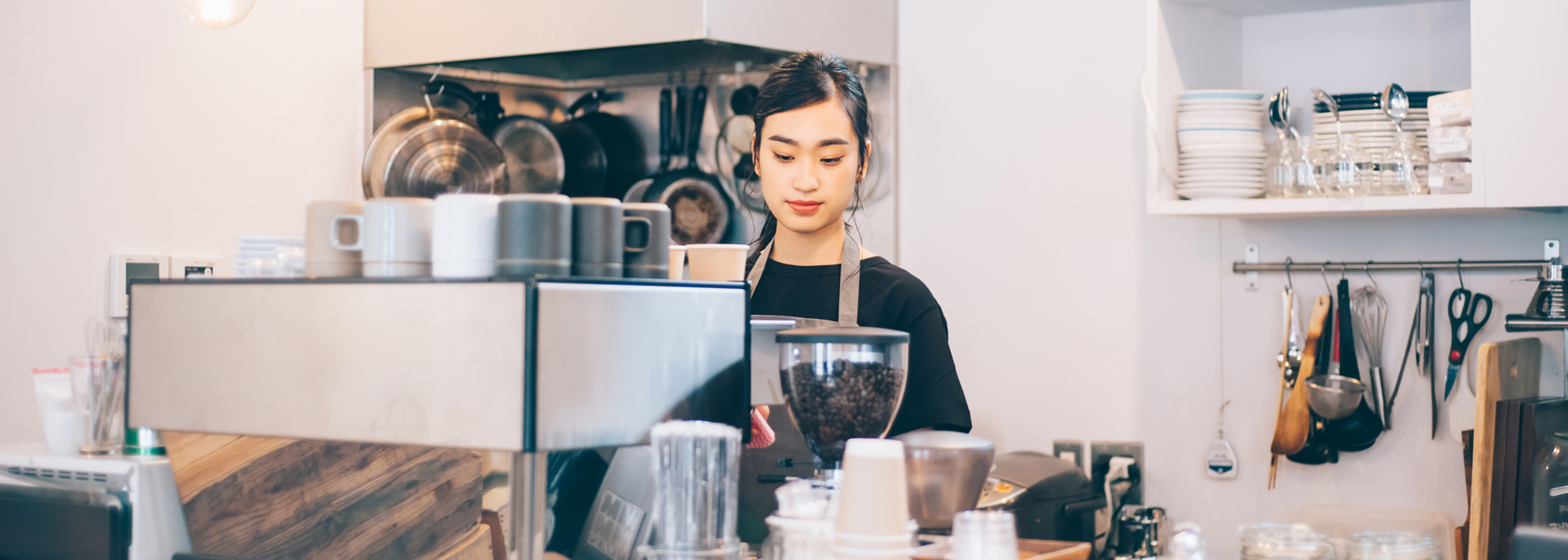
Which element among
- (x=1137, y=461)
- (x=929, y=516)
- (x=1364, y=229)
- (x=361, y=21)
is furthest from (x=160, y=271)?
(x=1364, y=229)

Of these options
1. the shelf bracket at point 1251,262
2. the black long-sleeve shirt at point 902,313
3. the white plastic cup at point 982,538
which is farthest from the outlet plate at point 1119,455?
the white plastic cup at point 982,538

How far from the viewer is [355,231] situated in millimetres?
1126

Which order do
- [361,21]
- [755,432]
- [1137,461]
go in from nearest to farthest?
→ [755,432], [1137,461], [361,21]

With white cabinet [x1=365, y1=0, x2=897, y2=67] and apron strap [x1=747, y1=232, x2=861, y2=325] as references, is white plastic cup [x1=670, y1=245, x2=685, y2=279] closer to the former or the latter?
apron strap [x1=747, y1=232, x2=861, y2=325]

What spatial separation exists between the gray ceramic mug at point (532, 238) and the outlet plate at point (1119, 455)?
1899 millimetres

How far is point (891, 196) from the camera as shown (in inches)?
117

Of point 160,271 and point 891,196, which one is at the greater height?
point 891,196

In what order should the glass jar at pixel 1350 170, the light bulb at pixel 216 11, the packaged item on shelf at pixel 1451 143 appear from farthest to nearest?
the glass jar at pixel 1350 170, the packaged item on shelf at pixel 1451 143, the light bulb at pixel 216 11

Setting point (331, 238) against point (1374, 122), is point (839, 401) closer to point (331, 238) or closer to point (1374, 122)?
point (331, 238)

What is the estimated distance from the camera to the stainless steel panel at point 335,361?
102cm

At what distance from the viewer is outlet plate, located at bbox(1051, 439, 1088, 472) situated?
276 cm

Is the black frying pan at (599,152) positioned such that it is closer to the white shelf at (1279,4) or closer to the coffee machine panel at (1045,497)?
the coffee machine panel at (1045,497)

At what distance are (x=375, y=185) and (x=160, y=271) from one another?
54 cm

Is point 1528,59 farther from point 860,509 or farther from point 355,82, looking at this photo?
point 355,82
